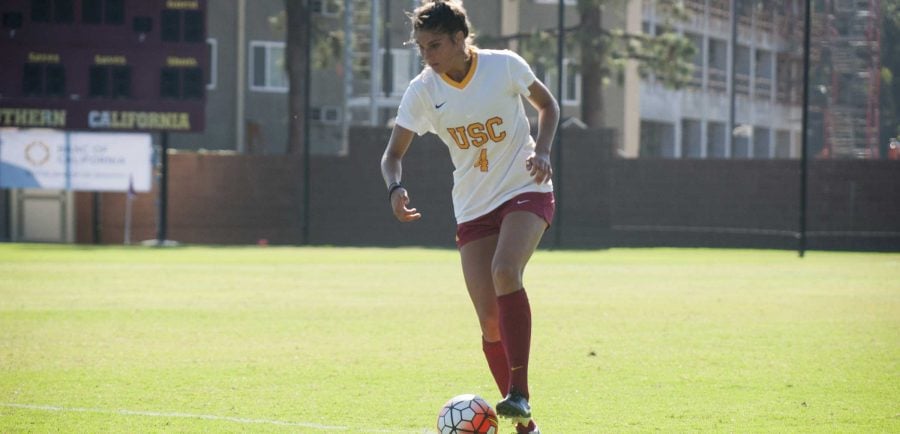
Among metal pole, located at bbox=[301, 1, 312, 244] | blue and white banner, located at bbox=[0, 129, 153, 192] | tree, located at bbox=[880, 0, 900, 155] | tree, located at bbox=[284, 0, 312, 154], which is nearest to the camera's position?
metal pole, located at bbox=[301, 1, 312, 244]

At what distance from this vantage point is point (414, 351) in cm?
1160

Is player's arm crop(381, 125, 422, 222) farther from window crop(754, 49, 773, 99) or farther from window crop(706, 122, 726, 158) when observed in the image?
window crop(754, 49, 773, 99)

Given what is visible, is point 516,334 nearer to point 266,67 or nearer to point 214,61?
point 214,61

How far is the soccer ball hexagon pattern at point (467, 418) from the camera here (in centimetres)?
684

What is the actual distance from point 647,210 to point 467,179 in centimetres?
2950

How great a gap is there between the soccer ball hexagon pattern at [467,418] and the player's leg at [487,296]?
54 centimetres

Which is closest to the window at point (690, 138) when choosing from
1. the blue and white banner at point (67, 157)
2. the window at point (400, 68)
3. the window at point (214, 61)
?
the window at point (400, 68)

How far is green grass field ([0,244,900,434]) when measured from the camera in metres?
8.04

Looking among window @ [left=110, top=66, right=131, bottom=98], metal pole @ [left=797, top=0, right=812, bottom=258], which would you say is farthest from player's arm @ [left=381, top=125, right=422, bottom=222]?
window @ [left=110, top=66, right=131, bottom=98]

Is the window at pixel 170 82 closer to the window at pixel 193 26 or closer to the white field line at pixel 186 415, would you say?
the window at pixel 193 26

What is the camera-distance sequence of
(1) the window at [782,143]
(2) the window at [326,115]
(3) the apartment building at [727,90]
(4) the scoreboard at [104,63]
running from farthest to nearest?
(1) the window at [782,143]
(3) the apartment building at [727,90]
(2) the window at [326,115]
(4) the scoreboard at [104,63]

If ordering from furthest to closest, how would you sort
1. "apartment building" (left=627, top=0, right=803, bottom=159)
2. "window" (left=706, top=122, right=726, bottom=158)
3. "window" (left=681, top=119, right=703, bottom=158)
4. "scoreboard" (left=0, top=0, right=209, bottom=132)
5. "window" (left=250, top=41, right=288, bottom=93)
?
1. "window" (left=706, top=122, right=726, bottom=158)
2. "window" (left=681, top=119, right=703, bottom=158)
3. "apartment building" (left=627, top=0, right=803, bottom=159)
4. "window" (left=250, top=41, right=288, bottom=93)
5. "scoreboard" (left=0, top=0, right=209, bottom=132)

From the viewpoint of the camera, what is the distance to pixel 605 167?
35875 millimetres

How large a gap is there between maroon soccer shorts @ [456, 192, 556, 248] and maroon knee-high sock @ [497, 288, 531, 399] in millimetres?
508
